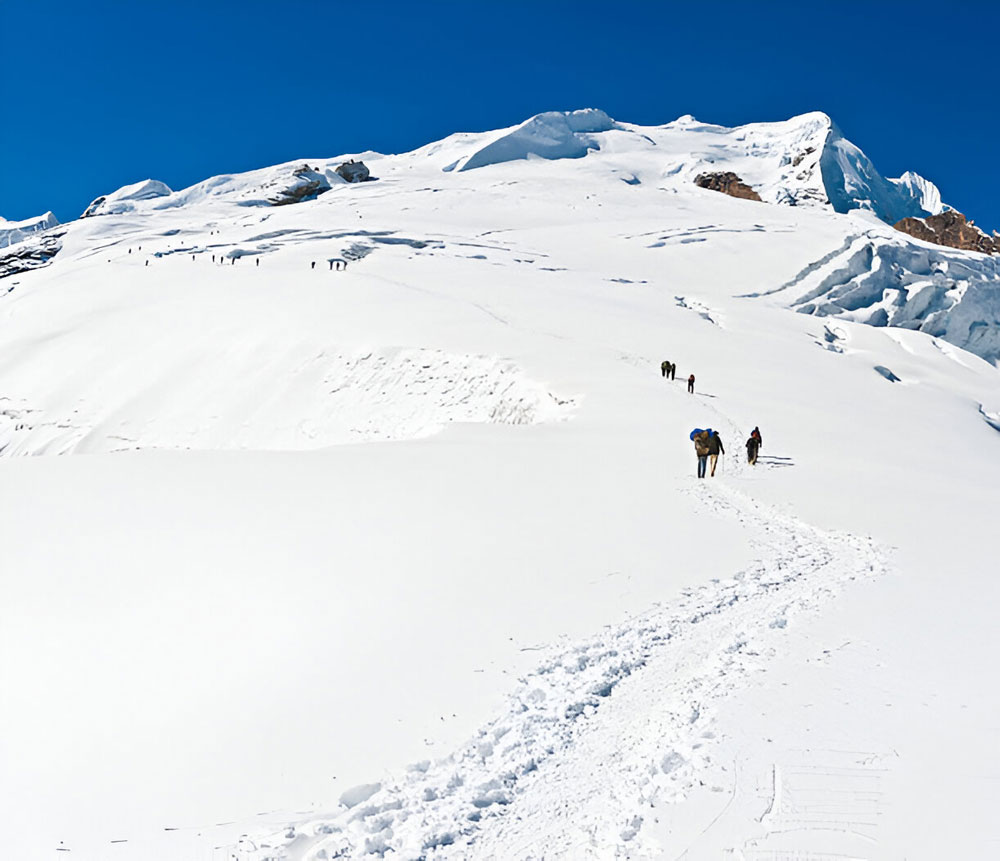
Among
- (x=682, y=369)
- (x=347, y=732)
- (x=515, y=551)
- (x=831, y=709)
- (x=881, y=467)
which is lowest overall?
(x=347, y=732)

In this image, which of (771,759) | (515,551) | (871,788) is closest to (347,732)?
(771,759)

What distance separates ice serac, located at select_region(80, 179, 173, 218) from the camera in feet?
538

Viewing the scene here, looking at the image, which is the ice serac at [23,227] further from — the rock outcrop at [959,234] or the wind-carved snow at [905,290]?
the rock outcrop at [959,234]

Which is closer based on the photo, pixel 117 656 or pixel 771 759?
pixel 771 759

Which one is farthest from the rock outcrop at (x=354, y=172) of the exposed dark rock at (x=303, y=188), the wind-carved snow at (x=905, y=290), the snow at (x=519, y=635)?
the snow at (x=519, y=635)

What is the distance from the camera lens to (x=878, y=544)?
11539 mm

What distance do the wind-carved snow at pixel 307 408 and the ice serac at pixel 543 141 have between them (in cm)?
9411

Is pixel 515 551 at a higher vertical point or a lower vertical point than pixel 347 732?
higher

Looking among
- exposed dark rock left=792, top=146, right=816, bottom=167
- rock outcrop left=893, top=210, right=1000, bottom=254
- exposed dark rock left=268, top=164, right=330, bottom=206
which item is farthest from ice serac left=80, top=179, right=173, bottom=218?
rock outcrop left=893, top=210, right=1000, bottom=254

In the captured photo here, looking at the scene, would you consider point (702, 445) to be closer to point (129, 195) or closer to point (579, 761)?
point (579, 761)

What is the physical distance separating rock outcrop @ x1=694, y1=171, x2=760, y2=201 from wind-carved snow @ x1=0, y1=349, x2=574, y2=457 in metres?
101

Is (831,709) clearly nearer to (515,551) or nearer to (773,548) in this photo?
(515,551)

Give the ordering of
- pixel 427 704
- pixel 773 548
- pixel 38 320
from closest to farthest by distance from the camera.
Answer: pixel 427 704 < pixel 773 548 < pixel 38 320

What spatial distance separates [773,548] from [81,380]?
39.0 meters
